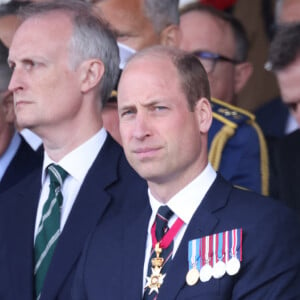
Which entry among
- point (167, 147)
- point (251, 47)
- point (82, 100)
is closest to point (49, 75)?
point (82, 100)

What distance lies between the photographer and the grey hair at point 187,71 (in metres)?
4.14

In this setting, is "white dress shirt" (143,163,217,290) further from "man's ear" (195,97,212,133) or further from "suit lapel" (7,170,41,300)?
"suit lapel" (7,170,41,300)

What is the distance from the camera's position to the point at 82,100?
15.3 feet

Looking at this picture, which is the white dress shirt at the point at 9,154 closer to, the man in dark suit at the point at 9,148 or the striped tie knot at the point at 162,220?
the man in dark suit at the point at 9,148

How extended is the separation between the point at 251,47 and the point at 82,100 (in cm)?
313

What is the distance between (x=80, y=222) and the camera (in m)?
4.42

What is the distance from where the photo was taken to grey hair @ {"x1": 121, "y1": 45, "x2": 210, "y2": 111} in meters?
4.14

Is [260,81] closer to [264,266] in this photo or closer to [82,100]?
[82,100]

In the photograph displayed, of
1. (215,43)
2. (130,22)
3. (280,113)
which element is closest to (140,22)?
(130,22)

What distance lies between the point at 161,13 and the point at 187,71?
5.03 feet

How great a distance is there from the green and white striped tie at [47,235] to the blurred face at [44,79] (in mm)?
260

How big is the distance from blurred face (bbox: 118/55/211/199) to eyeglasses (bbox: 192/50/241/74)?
177 cm

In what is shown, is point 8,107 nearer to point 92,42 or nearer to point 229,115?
point 92,42

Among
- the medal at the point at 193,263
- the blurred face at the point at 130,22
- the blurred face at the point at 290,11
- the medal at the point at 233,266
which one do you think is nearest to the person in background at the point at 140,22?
the blurred face at the point at 130,22
